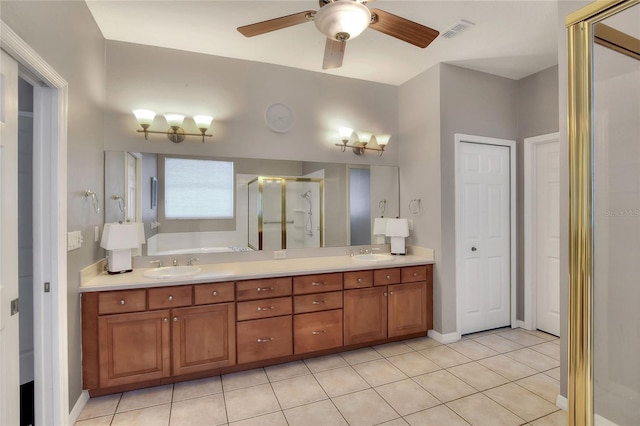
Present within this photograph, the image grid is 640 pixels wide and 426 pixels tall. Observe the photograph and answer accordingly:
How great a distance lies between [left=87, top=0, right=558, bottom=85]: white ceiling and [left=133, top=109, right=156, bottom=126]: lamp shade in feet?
2.01

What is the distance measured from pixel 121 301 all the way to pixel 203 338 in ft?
2.13

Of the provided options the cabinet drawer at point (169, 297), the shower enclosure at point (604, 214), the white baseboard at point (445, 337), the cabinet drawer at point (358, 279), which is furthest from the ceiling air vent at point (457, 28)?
the cabinet drawer at point (169, 297)

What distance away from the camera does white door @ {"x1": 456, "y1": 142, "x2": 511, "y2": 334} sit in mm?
3414

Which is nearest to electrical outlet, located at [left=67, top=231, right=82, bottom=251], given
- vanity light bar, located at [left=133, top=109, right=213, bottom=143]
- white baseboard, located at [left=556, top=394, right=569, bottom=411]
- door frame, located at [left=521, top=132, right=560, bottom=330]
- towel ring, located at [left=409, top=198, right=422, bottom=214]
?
vanity light bar, located at [left=133, top=109, right=213, bottom=143]

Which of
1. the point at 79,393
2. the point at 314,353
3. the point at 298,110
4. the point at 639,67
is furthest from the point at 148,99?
the point at 639,67

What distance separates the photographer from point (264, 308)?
2660 mm

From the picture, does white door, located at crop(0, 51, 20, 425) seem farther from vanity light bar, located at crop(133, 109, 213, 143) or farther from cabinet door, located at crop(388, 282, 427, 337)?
cabinet door, located at crop(388, 282, 427, 337)

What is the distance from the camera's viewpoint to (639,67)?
1590mm

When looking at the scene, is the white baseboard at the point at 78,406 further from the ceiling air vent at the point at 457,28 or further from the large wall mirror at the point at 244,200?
the ceiling air vent at the point at 457,28

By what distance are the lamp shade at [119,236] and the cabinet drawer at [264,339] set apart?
1.09 metres

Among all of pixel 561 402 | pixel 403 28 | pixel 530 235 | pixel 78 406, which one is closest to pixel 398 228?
pixel 530 235

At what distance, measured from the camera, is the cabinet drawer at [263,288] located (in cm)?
259

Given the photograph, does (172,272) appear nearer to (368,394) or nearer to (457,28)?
(368,394)

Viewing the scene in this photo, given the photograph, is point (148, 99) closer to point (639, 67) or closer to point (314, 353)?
point (314, 353)
